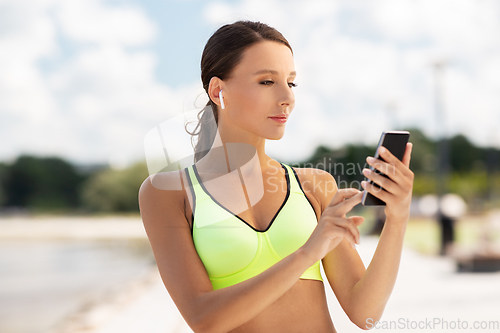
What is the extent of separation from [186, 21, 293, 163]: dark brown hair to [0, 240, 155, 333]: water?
10.5m

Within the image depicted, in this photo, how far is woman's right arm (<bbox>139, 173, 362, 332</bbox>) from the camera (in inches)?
56.8

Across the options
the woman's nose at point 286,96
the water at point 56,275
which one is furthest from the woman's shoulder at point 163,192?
the water at point 56,275

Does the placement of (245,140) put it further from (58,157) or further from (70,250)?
(58,157)

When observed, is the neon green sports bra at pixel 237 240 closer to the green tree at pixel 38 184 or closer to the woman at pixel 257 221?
the woman at pixel 257 221

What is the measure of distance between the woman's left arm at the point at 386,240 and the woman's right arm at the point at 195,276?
0.90 feet

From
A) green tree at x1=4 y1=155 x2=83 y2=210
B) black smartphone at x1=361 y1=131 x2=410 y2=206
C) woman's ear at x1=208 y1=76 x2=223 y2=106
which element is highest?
woman's ear at x1=208 y1=76 x2=223 y2=106

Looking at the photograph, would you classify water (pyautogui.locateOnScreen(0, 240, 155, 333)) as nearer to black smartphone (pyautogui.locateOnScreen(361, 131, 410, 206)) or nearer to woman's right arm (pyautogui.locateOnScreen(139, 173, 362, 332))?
woman's right arm (pyautogui.locateOnScreen(139, 173, 362, 332))

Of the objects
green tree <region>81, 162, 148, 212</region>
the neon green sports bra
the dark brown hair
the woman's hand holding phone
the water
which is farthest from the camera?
green tree <region>81, 162, 148, 212</region>

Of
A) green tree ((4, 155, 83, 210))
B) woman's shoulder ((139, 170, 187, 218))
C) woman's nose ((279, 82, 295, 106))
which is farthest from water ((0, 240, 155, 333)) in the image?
green tree ((4, 155, 83, 210))

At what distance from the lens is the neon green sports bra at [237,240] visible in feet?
5.42

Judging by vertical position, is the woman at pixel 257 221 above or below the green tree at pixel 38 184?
above

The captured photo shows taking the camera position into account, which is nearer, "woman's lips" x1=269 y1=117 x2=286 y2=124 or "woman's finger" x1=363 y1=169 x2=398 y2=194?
"woman's finger" x1=363 y1=169 x2=398 y2=194

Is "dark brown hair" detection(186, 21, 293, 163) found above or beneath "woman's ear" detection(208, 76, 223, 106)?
above

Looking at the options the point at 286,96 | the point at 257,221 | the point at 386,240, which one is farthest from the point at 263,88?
the point at 386,240
